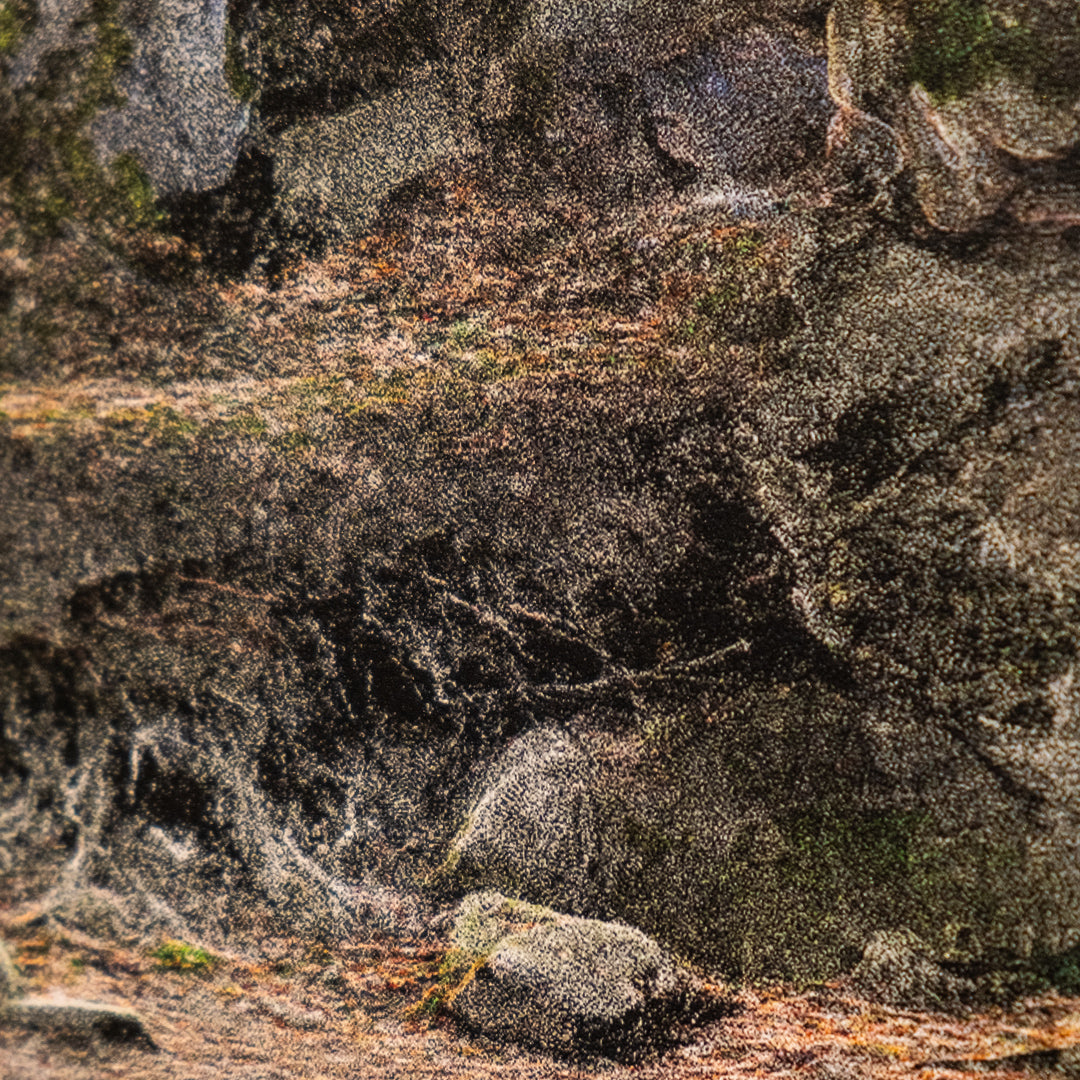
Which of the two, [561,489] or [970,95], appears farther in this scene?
[561,489]

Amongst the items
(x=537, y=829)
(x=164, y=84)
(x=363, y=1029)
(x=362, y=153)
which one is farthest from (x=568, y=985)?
(x=164, y=84)

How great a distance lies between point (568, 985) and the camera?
1.55m

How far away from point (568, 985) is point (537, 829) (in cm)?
38

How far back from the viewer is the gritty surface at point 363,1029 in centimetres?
147

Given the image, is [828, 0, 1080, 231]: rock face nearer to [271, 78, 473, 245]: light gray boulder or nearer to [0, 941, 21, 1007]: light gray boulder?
[271, 78, 473, 245]: light gray boulder

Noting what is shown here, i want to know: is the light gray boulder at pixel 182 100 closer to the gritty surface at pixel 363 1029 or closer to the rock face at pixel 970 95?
the rock face at pixel 970 95

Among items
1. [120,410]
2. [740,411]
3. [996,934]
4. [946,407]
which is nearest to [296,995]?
[120,410]

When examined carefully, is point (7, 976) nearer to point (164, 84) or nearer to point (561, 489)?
point (561, 489)

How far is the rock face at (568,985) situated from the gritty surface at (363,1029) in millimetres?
57

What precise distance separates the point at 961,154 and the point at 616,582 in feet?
4.23

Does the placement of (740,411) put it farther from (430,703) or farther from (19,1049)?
(19,1049)

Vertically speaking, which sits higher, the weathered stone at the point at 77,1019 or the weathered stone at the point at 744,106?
the weathered stone at the point at 744,106

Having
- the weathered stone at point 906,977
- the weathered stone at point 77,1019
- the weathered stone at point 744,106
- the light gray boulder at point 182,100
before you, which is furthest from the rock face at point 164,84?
the weathered stone at point 906,977

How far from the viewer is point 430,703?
1.60 m
